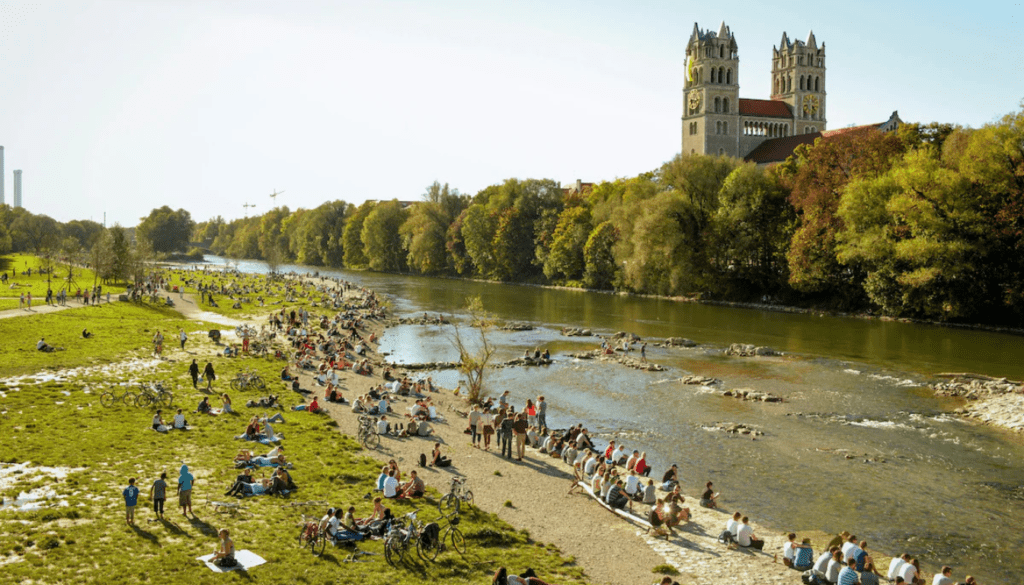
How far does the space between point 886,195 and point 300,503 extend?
5762cm

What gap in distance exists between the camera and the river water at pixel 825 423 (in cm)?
1939

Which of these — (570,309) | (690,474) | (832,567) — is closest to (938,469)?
(690,474)

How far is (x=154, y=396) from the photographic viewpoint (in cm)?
2752

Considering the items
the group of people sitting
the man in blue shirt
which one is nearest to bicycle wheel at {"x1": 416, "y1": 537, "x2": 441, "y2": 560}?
the group of people sitting

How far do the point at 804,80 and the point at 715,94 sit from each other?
29.7 meters

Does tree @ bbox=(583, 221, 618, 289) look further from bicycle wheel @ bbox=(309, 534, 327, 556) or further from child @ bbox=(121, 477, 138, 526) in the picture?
child @ bbox=(121, 477, 138, 526)

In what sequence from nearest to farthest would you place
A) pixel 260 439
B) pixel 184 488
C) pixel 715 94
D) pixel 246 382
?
1. pixel 184 488
2. pixel 260 439
3. pixel 246 382
4. pixel 715 94

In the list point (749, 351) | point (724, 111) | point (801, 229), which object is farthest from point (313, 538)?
point (724, 111)

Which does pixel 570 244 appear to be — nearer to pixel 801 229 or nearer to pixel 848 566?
pixel 801 229

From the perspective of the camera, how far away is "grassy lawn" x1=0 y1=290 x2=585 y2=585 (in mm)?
14031

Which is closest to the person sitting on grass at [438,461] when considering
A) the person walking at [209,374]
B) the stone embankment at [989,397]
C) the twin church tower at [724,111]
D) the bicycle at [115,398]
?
the bicycle at [115,398]

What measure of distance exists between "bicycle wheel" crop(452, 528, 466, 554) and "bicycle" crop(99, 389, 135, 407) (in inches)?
663

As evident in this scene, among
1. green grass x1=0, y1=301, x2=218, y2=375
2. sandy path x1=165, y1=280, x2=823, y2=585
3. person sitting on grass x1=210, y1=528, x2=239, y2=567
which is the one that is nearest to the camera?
person sitting on grass x1=210, y1=528, x2=239, y2=567

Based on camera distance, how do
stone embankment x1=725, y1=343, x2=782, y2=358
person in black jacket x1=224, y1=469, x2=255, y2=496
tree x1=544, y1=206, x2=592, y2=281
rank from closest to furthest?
person in black jacket x1=224, y1=469, x2=255, y2=496, stone embankment x1=725, y1=343, x2=782, y2=358, tree x1=544, y1=206, x2=592, y2=281
